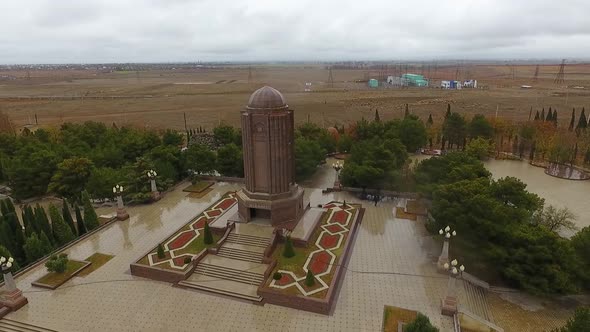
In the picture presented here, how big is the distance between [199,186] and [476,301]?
22.2 metres

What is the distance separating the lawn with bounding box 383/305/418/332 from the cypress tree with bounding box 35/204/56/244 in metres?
19.0

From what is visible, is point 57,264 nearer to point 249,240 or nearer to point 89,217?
point 89,217

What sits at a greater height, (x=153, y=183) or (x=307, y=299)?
(x=153, y=183)

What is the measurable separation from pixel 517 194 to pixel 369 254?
8.60m

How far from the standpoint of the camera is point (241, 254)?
19672 mm

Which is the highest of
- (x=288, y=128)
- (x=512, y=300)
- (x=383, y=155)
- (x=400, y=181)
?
(x=288, y=128)

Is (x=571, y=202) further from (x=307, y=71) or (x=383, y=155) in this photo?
(x=307, y=71)

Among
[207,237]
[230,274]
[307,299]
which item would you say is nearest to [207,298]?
[230,274]

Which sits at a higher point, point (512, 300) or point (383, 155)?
point (383, 155)

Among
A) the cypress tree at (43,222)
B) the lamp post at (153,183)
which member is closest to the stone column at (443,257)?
the lamp post at (153,183)

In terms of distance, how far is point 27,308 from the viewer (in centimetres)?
1634

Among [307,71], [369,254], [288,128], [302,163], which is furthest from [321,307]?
[307,71]

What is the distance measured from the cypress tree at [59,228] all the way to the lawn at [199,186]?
984 centimetres

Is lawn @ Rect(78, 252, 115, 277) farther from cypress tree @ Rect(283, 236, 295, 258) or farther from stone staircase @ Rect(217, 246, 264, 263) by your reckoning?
cypress tree @ Rect(283, 236, 295, 258)
